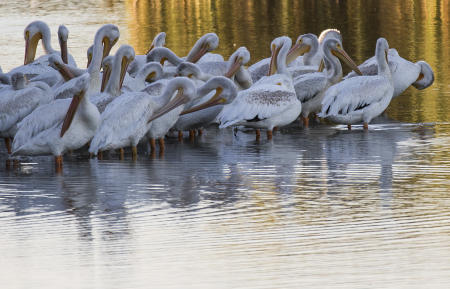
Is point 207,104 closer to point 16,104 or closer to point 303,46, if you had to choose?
point 16,104

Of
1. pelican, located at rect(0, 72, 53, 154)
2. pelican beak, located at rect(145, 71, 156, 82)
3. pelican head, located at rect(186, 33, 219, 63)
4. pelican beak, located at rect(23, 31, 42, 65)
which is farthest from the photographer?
pelican beak, located at rect(23, 31, 42, 65)

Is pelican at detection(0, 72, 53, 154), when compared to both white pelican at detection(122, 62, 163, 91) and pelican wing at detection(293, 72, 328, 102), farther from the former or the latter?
pelican wing at detection(293, 72, 328, 102)

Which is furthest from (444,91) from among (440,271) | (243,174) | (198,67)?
(440,271)

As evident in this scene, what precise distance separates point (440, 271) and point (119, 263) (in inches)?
66.8

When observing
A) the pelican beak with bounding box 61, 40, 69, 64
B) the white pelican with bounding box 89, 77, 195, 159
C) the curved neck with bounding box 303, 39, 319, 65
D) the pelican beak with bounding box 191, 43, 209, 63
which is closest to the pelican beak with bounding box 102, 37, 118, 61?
the pelican beak with bounding box 191, 43, 209, 63

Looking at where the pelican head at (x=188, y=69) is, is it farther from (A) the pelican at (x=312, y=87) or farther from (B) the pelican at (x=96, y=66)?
(A) the pelican at (x=312, y=87)

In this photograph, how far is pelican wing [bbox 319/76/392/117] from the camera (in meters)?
10.5

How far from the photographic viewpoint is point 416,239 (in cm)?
612

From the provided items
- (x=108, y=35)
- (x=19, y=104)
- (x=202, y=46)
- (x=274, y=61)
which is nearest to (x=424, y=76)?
(x=274, y=61)

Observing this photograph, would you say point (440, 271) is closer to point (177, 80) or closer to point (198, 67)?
point (177, 80)

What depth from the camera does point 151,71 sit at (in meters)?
10.9

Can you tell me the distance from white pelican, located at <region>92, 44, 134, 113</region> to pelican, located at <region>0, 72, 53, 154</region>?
0.50 metres

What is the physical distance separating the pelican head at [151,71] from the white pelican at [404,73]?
233 cm

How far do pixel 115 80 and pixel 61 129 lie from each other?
1418mm
